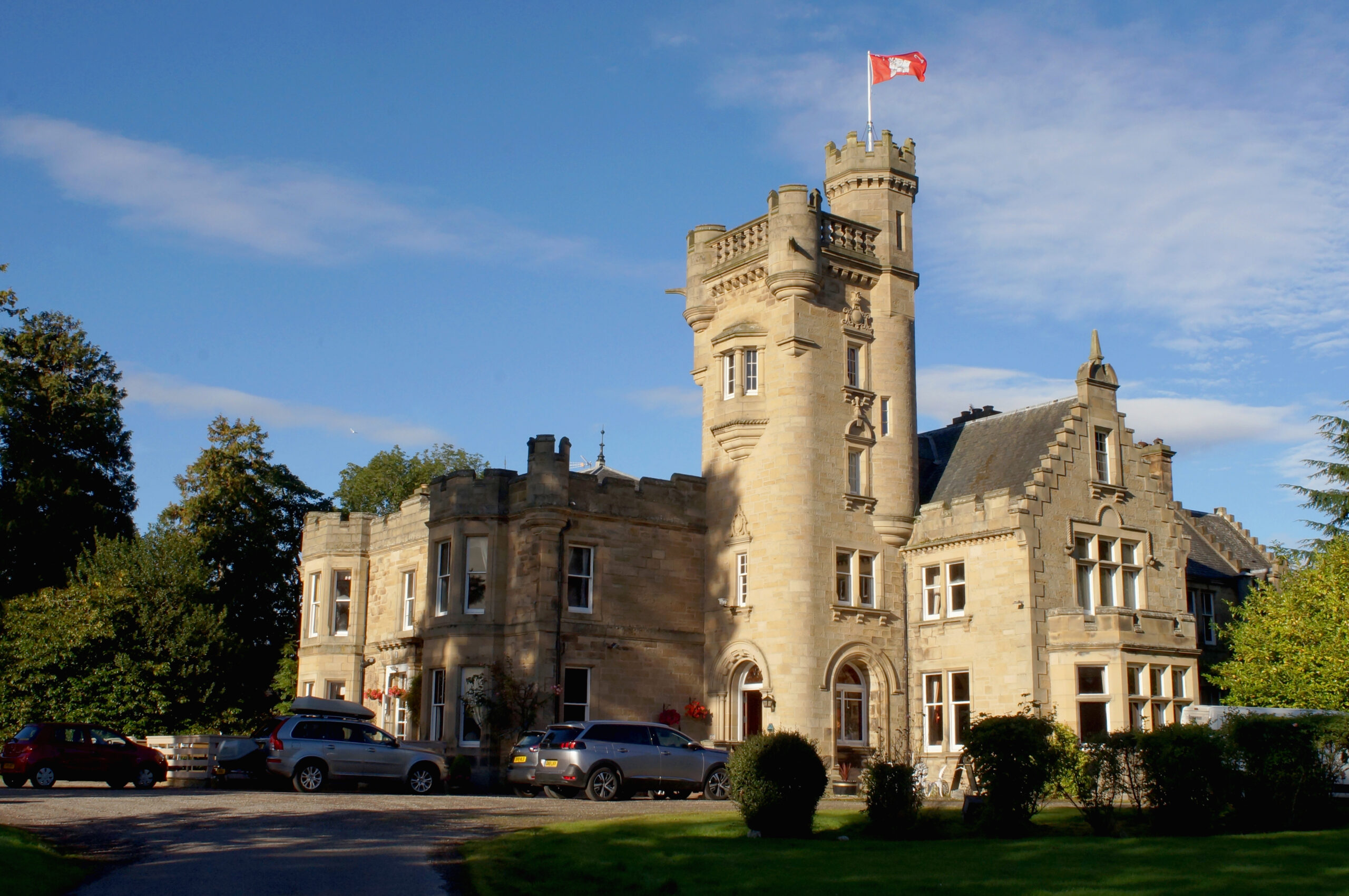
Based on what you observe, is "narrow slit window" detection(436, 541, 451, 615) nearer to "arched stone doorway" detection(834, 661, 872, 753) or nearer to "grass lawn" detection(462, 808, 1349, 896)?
"arched stone doorway" detection(834, 661, 872, 753)

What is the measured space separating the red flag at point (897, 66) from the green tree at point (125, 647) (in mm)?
26234

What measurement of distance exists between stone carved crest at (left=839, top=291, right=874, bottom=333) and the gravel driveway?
14.6 meters

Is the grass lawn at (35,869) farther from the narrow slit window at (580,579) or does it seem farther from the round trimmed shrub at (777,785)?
the narrow slit window at (580,579)

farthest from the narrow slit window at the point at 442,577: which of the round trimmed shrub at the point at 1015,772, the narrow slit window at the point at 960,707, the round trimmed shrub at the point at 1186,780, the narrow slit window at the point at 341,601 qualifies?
the round trimmed shrub at the point at 1186,780

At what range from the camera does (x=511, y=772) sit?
25984mm

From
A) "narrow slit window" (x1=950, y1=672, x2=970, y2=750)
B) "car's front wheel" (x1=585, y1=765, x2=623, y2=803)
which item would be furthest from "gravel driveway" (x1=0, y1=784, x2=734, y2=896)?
"narrow slit window" (x1=950, y1=672, x2=970, y2=750)

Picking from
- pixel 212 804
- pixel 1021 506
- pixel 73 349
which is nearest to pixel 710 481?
pixel 1021 506

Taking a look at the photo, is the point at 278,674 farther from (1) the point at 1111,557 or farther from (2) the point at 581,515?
(1) the point at 1111,557

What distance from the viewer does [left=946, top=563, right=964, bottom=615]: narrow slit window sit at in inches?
1304

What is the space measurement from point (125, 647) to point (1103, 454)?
29804 mm

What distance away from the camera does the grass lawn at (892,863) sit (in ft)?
41.5

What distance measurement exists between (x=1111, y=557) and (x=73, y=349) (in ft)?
117

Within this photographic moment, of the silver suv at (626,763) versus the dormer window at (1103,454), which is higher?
the dormer window at (1103,454)

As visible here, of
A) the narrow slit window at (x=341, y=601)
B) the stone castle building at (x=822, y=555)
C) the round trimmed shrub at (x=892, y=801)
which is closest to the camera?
the round trimmed shrub at (x=892, y=801)
